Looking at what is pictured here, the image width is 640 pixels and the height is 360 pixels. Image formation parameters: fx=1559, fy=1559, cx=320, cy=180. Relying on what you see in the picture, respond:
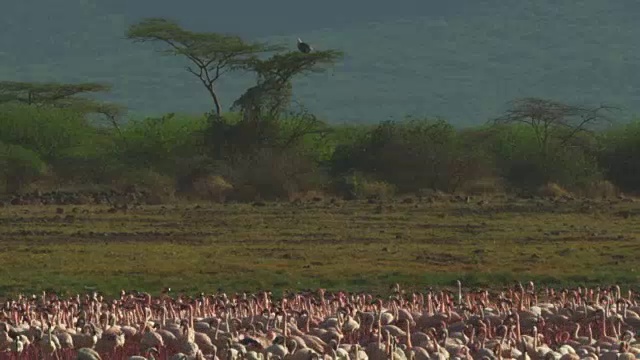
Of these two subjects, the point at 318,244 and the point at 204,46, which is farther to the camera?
the point at 204,46

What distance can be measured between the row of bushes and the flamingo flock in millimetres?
24284

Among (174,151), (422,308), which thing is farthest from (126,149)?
(422,308)

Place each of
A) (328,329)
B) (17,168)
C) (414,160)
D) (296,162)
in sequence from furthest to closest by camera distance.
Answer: (17,168)
(414,160)
(296,162)
(328,329)

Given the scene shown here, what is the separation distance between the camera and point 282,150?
161 ft

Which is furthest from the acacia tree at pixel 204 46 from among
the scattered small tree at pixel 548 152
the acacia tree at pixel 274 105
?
the scattered small tree at pixel 548 152

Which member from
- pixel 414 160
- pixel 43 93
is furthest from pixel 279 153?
pixel 43 93

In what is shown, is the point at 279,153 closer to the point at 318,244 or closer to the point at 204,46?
the point at 204,46

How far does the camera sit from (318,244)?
1166 inches

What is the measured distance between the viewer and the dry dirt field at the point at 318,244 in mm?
24109

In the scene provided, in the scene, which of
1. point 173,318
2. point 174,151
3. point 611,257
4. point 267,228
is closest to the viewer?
point 173,318

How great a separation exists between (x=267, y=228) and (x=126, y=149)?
2395 cm

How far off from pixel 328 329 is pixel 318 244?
1336 centimetres

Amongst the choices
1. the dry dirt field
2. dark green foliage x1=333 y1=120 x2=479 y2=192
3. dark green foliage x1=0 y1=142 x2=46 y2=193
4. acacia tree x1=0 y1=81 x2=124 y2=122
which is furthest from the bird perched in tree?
acacia tree x1=0 y1=81 x2=124 y2=122

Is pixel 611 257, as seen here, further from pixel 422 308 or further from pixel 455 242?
pixel 422 308
